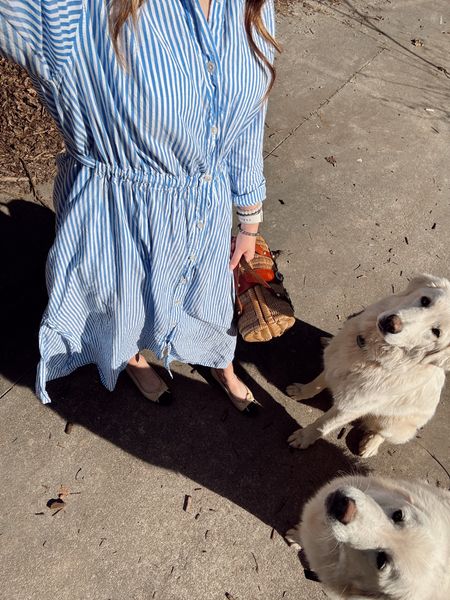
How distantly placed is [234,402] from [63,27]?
227 cm

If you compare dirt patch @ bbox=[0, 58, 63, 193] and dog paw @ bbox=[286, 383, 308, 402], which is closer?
dog paw @ bbox=[286, 383, 308, 402]

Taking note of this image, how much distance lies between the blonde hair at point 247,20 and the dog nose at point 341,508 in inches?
64.0

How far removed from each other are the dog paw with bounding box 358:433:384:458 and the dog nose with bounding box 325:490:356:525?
3.26ft

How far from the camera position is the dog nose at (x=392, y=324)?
220cm

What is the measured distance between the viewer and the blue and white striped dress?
1.26 meters

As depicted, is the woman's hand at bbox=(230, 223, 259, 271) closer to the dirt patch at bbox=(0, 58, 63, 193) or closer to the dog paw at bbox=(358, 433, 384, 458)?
the dog paw at bbox=(358, 433, 384, 458)

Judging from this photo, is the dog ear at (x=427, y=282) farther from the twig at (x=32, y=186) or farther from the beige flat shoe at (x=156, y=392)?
the twig at (x=32, y=186)

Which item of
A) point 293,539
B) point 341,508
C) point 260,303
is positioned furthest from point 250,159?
point 293,539

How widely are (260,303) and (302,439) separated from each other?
35.7 inches

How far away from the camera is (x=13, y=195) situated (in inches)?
137

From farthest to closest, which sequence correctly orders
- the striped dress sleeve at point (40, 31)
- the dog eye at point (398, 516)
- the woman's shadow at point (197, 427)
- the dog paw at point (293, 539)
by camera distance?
the woman's shadow at point (197, 427)
the dog paw at point (293, 539)
the dog eye at point (398, 516)
the striped dress sleeve at point (40, 31)

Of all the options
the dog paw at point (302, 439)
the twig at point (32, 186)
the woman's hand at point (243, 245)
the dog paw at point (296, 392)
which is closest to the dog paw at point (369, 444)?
the dog paw at point (302, 439)

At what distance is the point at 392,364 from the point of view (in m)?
2.35

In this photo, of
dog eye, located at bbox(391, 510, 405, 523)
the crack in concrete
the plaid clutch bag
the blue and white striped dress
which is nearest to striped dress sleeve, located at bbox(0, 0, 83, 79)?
the blue and white striped dress
